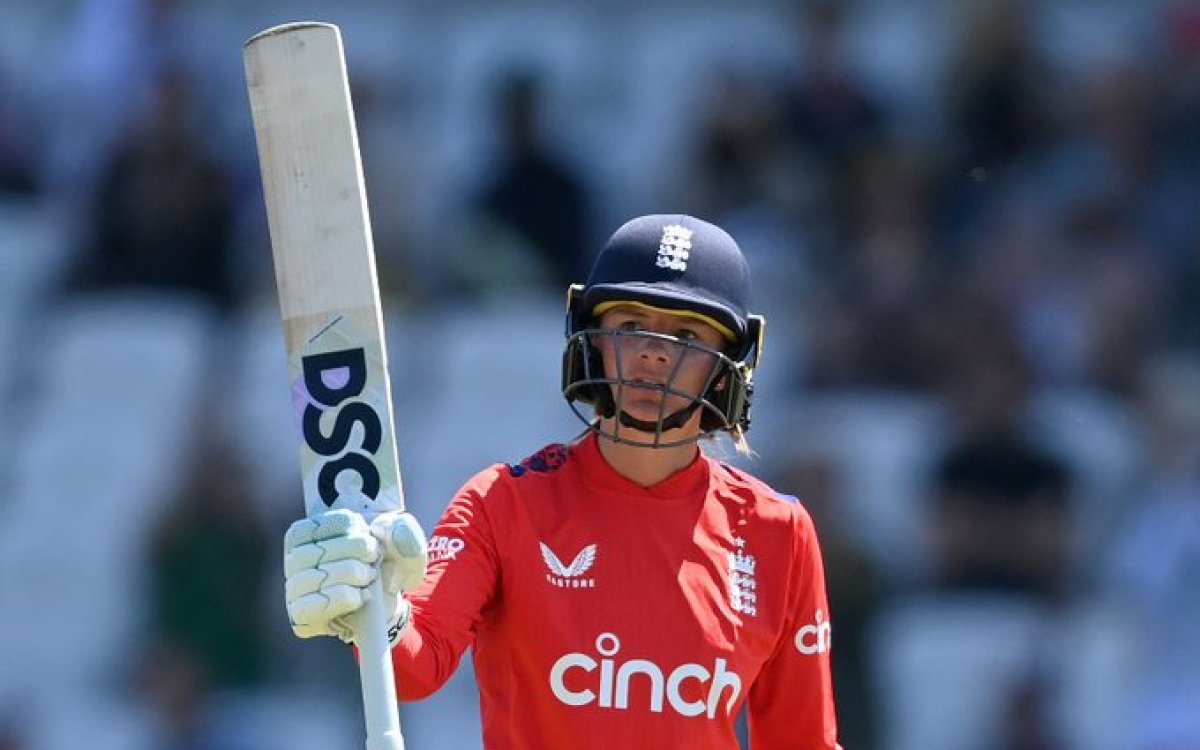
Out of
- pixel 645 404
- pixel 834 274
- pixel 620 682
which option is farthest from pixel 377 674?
pixel 834 274

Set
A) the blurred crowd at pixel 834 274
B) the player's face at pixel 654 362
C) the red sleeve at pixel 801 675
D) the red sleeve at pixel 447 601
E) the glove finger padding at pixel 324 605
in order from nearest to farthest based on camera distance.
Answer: the glove finger padding at pixel 324 605 < the red sleeve at pixel 447 601 < the player's face at pixel 654 362 < the red sleeve at pixel 801 675 < the blurred crowd at pixel 834 274

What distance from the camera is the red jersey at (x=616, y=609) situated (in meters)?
3.39

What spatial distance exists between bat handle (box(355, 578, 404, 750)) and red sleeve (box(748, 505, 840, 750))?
64 centimetres

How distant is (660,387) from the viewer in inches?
135

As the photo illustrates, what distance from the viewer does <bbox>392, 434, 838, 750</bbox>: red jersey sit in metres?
3.39

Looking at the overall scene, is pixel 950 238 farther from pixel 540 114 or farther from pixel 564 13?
pixel 564 13

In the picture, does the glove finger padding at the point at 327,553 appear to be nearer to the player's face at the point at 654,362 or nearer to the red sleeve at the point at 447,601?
the red sleeve at the point at 447,601

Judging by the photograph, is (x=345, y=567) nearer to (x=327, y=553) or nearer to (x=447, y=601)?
(x=327, y=553)

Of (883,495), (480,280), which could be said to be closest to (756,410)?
(883,495)

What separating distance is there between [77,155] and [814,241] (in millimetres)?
2566

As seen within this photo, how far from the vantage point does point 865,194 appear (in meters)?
7.55

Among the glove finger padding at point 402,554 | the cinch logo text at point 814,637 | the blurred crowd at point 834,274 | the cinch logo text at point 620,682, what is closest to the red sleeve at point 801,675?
the cinch logo text at point 814,637

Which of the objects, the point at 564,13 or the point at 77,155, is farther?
the point at 564,13

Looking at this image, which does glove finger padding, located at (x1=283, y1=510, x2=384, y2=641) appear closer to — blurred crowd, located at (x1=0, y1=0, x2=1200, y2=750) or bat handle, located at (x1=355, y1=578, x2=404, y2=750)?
bat handle, located at (x1=355, y1=578, x2=404, y2=750)
